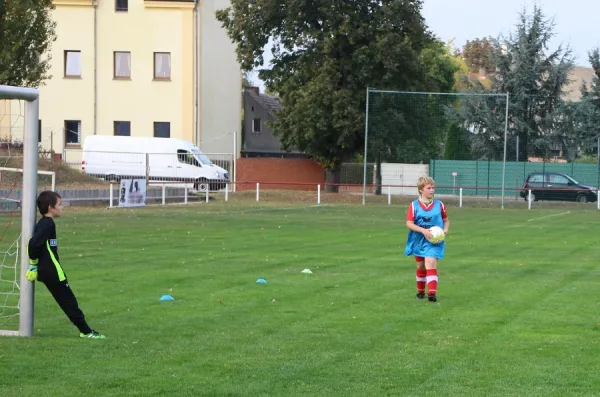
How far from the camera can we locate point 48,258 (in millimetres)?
9812

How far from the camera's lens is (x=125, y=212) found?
111 ft

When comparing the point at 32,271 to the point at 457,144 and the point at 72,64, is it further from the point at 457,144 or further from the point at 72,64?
the point at 72,64

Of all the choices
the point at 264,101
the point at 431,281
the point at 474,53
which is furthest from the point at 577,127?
the point at 474,53

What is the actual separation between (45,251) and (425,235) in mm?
5094

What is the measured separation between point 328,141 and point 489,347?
138ft

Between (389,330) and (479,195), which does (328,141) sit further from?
(389,330)

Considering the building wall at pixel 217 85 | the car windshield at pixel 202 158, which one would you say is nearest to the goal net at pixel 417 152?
the car windshield at pixel 202 158

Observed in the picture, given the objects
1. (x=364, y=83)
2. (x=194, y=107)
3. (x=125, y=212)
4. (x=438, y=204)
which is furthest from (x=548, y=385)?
(x=194, y=107)

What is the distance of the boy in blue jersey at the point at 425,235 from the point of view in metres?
13.0

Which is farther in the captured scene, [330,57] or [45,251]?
[330,57]

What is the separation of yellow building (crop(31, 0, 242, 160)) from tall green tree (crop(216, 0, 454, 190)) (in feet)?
18.4

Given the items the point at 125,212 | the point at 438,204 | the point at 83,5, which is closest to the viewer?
the point at 438,204

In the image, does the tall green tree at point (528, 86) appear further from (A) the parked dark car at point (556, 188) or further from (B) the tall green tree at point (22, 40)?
(B) the tall green tree at point (22, 40)

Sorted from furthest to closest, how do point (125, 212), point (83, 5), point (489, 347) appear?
point (83, 5)
point (125, 212)
point (489, 347)
